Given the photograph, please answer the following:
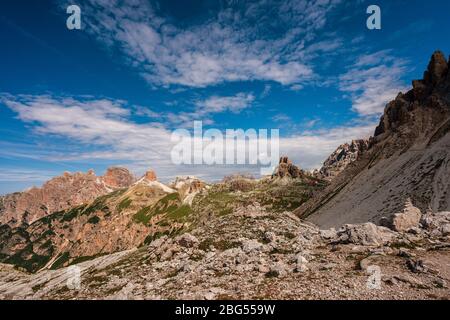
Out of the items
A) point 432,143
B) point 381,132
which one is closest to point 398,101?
point 381,132

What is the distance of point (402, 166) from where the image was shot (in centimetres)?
8600

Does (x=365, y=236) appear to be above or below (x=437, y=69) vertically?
below

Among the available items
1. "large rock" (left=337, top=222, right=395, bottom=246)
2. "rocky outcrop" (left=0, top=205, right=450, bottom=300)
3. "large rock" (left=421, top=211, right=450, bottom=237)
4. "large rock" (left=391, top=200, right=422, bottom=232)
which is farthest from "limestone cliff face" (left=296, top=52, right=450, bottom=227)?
"rocky outcrop" (left=0, top=205, right=450, bottom=300)

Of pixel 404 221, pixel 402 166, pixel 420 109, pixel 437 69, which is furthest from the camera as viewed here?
pixel 437 69

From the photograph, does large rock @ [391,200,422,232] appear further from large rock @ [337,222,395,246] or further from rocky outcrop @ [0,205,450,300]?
large rock @ [337,222,395,246]

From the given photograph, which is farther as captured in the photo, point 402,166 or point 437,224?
point 402,166

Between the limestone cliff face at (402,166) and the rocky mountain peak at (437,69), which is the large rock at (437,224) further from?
the rocky mountain peak at (437,69)

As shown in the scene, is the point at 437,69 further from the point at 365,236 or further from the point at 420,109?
the point at 365,236

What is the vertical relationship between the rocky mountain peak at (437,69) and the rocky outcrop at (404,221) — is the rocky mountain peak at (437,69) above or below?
above

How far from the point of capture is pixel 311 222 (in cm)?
9456

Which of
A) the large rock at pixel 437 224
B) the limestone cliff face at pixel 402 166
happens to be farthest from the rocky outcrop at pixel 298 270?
the limestone cliff face at pixel 402 166

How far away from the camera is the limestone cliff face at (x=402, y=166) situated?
69.6 metres

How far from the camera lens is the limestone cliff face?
69.6 metres

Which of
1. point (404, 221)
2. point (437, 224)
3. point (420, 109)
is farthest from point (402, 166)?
point (437, 224)
